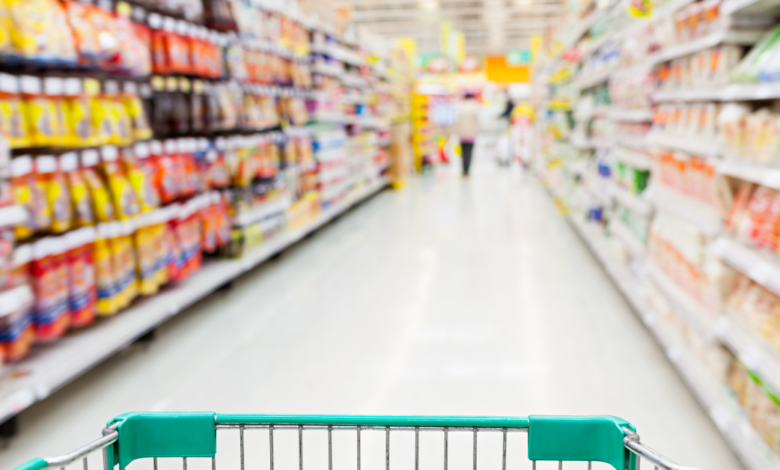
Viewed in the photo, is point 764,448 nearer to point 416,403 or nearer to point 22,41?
point 416,403

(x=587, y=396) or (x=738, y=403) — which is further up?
(x=738, y=403)

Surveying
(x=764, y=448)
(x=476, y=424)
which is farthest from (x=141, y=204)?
(x=764, y=448)

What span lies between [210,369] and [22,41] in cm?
164

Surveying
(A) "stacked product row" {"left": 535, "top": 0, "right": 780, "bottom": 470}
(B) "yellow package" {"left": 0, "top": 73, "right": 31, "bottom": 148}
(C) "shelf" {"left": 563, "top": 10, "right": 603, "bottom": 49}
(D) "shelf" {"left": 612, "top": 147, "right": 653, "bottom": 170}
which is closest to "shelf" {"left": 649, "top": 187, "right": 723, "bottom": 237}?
(A) "stacked product row" {"left": 535, "top": 0, "right": 780, "bottom": 470}

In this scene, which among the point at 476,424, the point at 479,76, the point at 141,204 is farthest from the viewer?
the point at 479,76

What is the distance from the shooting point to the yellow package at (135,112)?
317cm

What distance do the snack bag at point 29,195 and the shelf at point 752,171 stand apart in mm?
2665

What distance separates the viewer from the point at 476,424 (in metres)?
1.00

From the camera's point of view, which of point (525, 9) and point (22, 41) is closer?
Result: point (22, 41)

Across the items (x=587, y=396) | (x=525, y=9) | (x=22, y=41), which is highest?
(x=525, y=9)

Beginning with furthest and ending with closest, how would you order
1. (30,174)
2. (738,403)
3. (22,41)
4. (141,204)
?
1. (141,204)
2. (30,174)
3. (22,41)
4. (738,403)

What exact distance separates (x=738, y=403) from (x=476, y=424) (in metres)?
1.71

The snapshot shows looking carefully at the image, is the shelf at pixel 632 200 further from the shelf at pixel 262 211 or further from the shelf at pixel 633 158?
the shelf at pixel 262 211

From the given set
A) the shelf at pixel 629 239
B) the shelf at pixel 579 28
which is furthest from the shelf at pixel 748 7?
the shelf at pixel 579 28
